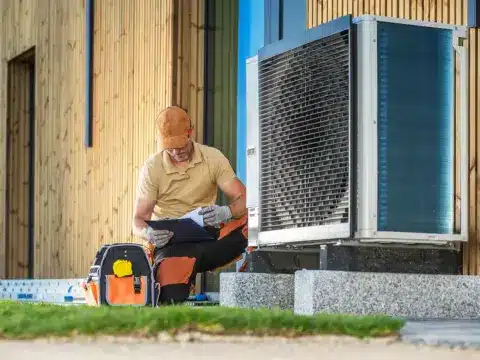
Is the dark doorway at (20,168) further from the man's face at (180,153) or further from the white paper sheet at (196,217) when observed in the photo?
the white paper sheet at (196,217)

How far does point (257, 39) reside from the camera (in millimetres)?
10062

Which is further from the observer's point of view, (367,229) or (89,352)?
(367,229)

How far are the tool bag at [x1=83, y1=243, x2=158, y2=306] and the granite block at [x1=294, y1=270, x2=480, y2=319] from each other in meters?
1.74

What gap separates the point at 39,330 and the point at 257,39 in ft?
19.2

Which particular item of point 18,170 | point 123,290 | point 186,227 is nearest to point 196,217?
point 186,227

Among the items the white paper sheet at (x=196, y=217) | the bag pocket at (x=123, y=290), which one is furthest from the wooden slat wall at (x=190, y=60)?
the bag pocket at (x=123, y=290)

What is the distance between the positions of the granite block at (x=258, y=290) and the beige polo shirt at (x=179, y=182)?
1.49m

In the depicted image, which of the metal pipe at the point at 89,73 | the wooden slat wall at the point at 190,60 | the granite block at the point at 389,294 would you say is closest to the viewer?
the granite block at the point at 389,294

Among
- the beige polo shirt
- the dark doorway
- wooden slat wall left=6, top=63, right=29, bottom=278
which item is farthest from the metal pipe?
the beige polo shirt

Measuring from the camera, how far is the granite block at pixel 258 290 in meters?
7.46

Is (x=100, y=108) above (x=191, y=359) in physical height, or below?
above

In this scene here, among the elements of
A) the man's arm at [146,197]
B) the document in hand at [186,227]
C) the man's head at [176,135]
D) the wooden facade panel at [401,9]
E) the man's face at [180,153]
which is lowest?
the document in hand at [186,227]

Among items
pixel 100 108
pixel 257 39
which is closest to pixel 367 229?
pixel 257 39

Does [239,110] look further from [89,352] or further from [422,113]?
[89,352]
